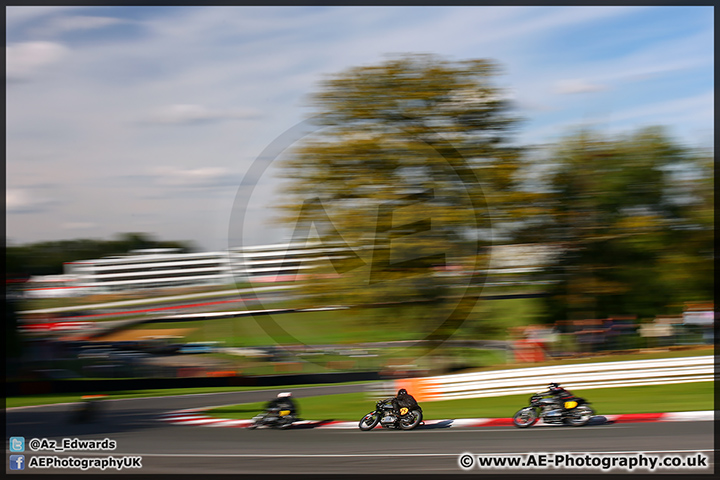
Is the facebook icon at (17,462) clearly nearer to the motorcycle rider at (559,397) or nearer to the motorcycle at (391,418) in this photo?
the motorcycle at (391,418)

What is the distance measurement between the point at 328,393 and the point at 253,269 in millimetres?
3181

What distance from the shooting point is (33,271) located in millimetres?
12047

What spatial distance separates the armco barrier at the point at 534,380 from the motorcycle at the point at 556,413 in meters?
2.11

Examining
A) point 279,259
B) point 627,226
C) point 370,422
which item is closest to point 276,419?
point 370,422

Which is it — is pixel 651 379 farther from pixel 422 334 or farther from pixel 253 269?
pixel 253 269

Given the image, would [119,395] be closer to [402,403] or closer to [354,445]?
[354,445]

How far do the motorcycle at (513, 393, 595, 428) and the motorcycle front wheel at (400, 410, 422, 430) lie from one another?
1.38 m

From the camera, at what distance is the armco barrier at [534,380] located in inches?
385

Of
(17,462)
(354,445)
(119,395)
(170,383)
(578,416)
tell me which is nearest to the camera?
(17,462)

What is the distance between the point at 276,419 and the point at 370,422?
1442 millimetres

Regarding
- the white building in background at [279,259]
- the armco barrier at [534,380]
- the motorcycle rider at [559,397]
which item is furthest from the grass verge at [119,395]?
the motorcycle rider at [559,397]

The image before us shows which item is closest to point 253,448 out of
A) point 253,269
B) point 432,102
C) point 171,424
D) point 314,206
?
point 171,424

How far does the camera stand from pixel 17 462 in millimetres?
6371

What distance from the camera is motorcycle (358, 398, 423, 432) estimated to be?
767 cm
